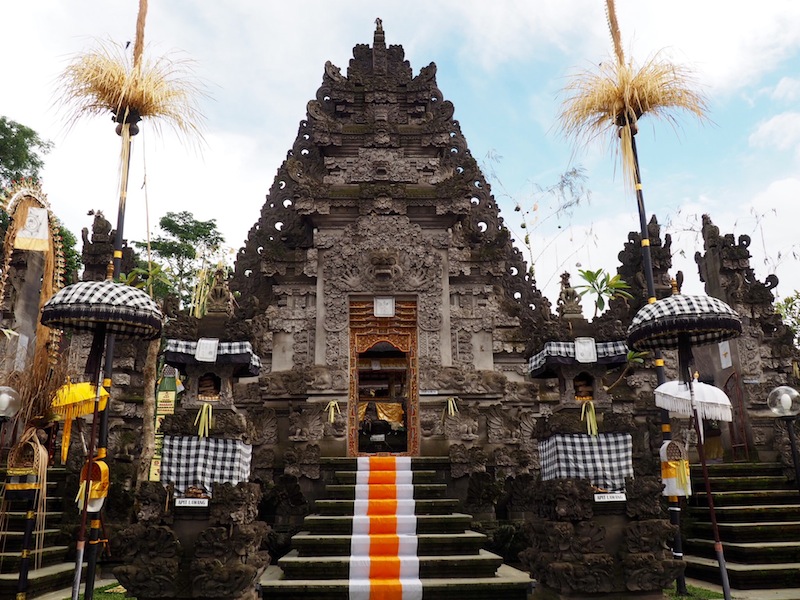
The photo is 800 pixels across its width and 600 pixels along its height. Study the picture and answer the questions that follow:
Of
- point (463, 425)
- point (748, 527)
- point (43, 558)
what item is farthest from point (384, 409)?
point (748, 527)

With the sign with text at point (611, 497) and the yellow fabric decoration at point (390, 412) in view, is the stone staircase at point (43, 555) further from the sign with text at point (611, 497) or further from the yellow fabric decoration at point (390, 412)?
the yellow fabric decoration at point (390, 412)

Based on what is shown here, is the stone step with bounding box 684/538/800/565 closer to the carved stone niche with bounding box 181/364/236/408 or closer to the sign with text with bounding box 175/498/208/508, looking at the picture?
the sign with text with bounding box 175/498/208/508

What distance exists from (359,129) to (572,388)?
28.5 feet

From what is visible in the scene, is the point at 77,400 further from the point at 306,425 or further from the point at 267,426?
the point at 306,425

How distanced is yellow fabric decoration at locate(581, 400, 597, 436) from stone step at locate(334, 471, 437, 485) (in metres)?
3.75

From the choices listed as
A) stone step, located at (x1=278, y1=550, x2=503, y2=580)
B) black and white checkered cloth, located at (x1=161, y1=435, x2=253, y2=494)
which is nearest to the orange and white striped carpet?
stone step, located at (x1=278, y1=550, x2=503, y2=580)

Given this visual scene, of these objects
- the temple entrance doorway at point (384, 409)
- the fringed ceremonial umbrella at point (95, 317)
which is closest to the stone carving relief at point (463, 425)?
the temple entrance doorway at point (384, 409)

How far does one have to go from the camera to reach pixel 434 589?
6910 mm

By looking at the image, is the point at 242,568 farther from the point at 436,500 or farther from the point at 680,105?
the point at 680,105

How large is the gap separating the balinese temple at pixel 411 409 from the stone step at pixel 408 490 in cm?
4

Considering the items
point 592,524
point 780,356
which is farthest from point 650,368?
point 592,524

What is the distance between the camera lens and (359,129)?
1377cm

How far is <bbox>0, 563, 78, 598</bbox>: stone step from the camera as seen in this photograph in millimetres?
7311

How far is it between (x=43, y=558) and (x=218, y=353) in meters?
4.20
